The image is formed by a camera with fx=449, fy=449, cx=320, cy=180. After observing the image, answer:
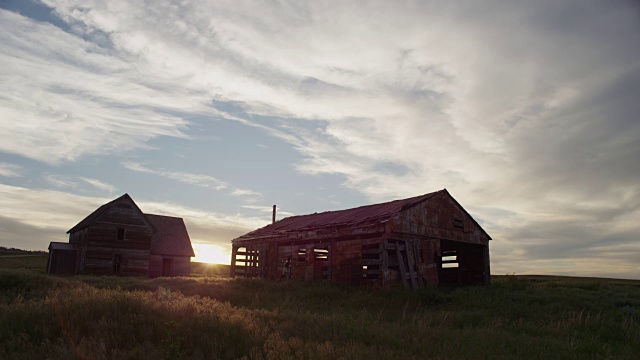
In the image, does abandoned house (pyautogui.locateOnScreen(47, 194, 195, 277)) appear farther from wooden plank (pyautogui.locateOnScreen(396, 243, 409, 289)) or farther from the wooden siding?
wooden plank (pyautogui.locateOnScreen(396, 243, 409, 289))

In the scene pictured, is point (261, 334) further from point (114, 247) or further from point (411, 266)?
point (114, 247)

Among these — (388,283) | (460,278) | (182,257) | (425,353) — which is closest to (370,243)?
(388,283)

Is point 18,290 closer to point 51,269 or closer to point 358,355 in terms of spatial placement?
point 358,355

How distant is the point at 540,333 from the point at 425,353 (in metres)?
5.21

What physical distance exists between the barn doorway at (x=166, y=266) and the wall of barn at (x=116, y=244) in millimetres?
3335

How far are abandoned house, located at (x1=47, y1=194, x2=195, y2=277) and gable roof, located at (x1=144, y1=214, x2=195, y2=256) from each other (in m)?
0.11

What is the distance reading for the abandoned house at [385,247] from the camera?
22.3 meters

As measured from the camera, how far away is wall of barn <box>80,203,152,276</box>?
3622cm

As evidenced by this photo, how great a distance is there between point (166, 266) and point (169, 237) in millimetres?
2971

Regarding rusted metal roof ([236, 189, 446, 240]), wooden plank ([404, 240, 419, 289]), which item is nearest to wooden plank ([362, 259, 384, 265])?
wooden plank ([404, 240, 419, 289])

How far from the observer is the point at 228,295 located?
1964 centimetres

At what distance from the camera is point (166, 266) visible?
4231cm

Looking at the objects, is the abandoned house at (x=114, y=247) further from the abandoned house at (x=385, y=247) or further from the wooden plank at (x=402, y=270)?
the wooden plank at (x=402, y=270)

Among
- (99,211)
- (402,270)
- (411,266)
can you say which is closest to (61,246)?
(99,211)
